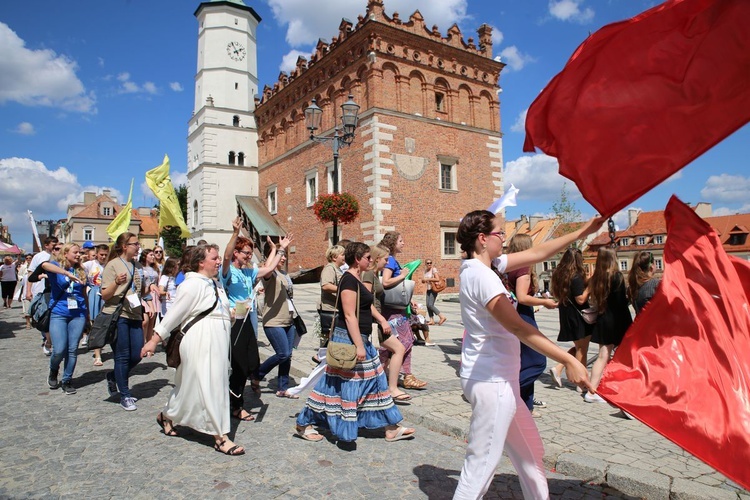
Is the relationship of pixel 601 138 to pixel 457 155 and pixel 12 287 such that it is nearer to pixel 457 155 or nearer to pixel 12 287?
pixel 12 287

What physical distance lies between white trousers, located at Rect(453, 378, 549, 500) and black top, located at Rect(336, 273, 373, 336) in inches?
82.4

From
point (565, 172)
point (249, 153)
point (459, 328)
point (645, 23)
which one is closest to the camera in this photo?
point (645, 23)

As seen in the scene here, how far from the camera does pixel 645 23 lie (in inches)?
120

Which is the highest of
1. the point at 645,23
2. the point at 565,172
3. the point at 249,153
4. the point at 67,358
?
the point at 249,153

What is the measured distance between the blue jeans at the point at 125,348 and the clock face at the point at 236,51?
3775cm

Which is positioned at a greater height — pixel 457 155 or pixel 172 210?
pixel 457 155

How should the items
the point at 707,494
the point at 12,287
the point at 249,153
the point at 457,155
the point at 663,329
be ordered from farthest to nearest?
the point at 249,153 < the point at 457,155 < the point at 12,287 < the point at 707,494 < the point at 663,329

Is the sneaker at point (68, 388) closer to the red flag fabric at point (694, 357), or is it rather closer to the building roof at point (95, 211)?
the red flag fabric at point (694, 357)

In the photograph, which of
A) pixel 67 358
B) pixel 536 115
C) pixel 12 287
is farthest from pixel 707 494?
pixel 12 287

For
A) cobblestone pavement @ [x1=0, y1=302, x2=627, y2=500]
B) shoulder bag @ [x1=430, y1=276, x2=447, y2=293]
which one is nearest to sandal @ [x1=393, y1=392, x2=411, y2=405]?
cobblestone pavement @ [x1=0, y1=302, x2=627, y2=500]

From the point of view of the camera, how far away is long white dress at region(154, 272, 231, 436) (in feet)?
15.5

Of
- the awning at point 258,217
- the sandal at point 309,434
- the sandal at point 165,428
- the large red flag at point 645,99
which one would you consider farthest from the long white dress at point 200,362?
the awning at point 258,217

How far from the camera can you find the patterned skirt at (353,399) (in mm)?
4895

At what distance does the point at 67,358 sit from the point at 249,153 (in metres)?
33.5
